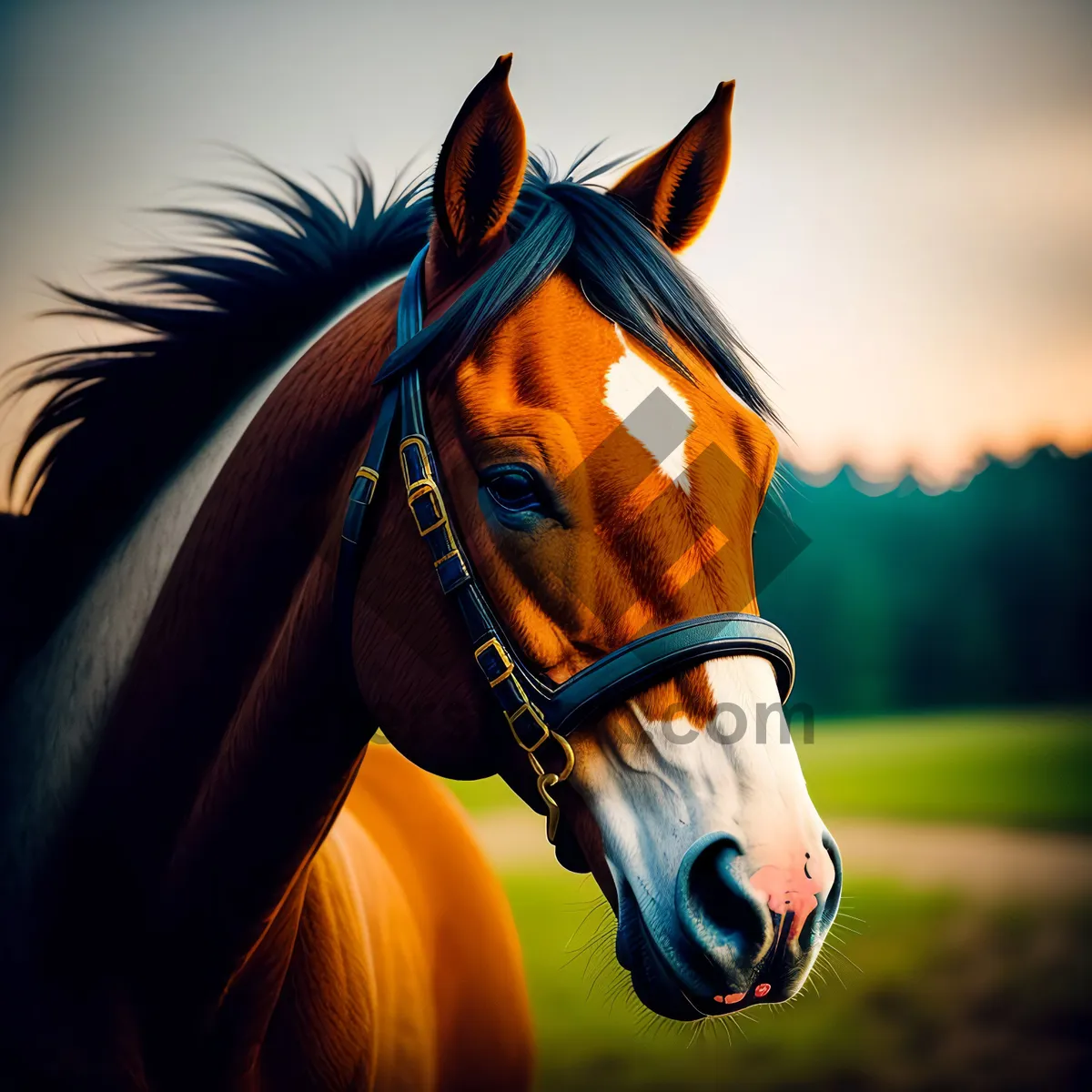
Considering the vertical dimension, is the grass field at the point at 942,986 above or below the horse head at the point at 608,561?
below

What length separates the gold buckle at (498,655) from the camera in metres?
0.91

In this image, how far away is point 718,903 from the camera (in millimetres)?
781

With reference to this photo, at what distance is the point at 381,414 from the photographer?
1.04 m

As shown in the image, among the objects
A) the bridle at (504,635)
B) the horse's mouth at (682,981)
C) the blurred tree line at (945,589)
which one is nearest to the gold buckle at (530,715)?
the bridle at (504,635)

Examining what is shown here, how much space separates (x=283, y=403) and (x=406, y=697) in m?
0.47

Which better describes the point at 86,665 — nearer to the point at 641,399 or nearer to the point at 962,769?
the point at 641,399

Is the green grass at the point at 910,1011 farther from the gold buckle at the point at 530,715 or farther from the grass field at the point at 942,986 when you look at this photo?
the gold buckle at the point at 530,715

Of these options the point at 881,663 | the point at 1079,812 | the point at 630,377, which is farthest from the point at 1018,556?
the point at 630,377

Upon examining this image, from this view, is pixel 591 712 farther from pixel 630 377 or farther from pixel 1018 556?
pixel 1018 556

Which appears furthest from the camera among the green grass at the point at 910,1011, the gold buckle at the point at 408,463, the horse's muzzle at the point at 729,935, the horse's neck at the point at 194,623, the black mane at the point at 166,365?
the green grass at the point at 910,1011

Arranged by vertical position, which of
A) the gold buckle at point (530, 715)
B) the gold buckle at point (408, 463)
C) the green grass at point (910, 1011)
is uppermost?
the gold buckle at point (408, 463)

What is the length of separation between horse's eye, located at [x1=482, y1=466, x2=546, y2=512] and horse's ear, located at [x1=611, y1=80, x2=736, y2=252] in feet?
1.66

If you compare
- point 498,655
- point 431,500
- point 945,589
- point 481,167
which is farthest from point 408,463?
point 945,589

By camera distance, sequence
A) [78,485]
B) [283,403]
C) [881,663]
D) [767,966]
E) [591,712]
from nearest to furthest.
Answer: [767,966]
[591,712]
[283,403]
[78,485]
[881,663]
